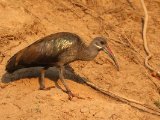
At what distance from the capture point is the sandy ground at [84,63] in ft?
29.1

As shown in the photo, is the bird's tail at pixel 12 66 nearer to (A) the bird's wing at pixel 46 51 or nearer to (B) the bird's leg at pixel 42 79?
(A) the bird's wing at pixel 46 51

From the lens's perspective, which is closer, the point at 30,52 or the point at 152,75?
→ the point at 30,52

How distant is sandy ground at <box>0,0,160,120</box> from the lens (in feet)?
29.1

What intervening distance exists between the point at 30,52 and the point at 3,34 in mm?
2201

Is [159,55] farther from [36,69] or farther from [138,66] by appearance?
[36,69]

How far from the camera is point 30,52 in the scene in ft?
31.4

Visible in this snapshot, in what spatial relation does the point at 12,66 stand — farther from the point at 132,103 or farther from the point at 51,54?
the point at 132,103

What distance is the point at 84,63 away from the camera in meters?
11.4

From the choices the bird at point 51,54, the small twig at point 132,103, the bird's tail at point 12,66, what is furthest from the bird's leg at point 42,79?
the small twig at point 132,103

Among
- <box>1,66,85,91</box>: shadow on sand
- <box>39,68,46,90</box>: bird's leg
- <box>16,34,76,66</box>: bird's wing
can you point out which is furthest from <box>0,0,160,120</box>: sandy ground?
<box>16,34,76,66</box>: bird's wing

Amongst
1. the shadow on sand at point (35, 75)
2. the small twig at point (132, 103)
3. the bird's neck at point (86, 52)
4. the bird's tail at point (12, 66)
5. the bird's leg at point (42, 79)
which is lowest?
the small twig at point (132, 103)

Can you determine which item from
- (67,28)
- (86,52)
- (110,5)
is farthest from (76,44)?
(110,5)

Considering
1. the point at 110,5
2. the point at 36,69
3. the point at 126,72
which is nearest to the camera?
the point at 36,69

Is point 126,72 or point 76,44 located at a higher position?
point 76,44
